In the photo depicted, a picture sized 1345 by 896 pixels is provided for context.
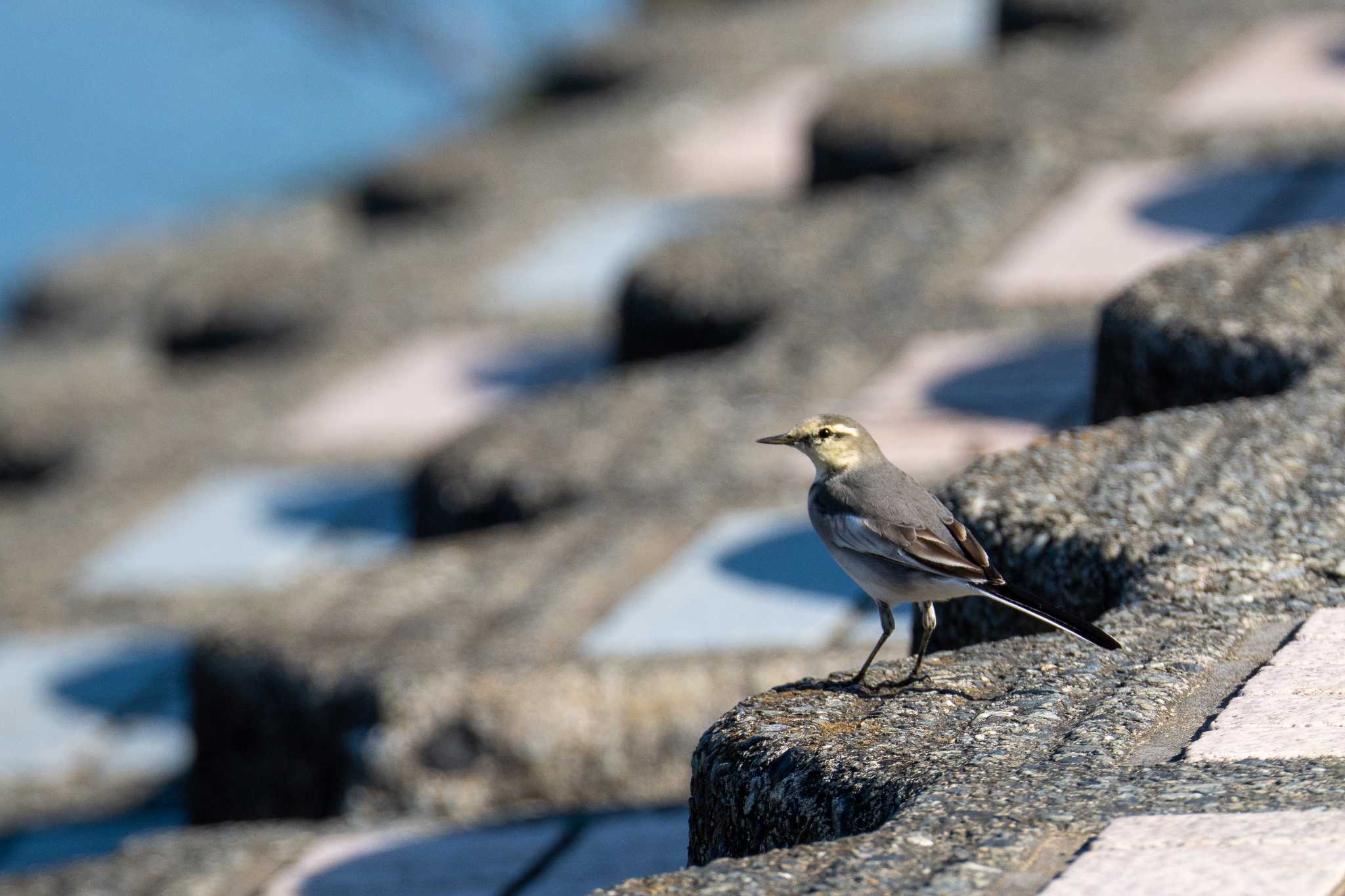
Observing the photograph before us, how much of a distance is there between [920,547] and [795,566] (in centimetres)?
145

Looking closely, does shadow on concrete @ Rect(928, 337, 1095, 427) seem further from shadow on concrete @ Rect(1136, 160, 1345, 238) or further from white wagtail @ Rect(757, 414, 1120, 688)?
white wagtail @ Rect(757, 414, 1120, 688)

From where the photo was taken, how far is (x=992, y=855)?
74.7 inches

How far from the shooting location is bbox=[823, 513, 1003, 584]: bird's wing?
8.02 feet

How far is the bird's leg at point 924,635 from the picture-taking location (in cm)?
243

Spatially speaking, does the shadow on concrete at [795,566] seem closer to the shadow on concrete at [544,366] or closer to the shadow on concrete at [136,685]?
the shadow on concrete at [136,685]

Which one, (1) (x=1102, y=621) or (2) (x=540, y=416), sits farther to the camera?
(2) (x=540, y=416)

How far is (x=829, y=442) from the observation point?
9.08ft

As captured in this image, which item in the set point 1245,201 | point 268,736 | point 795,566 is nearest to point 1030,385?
point 795,566

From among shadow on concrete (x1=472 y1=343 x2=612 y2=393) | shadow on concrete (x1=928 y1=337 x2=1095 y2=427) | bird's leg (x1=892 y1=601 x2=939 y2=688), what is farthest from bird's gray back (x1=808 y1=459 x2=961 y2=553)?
shadow on concrete (x1=472 y1=343 x2=612 y2=393)

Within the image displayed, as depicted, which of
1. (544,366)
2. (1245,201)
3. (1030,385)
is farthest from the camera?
(544,366)

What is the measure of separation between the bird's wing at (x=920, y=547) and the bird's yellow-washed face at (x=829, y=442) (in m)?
0.16

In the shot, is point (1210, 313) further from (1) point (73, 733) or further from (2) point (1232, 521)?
(1) point (73, 733)

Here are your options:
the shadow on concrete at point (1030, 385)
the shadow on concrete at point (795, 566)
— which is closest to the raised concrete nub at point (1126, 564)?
the shadow on concrete at point (795, 566)

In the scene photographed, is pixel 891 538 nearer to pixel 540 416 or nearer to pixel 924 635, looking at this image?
pixel 924 635
